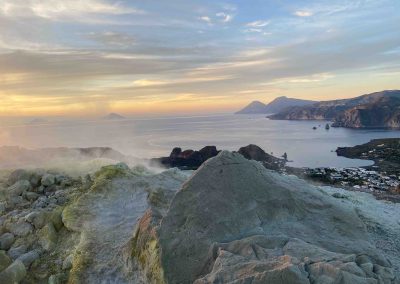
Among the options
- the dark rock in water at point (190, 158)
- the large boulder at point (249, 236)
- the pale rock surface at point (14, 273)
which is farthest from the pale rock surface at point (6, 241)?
the dark rock in water at point (190, 158)

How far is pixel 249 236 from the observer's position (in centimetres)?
1115

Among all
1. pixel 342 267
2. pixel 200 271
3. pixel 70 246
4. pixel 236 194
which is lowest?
pixel 70 246

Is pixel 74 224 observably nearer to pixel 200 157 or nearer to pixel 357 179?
pixel 357 179

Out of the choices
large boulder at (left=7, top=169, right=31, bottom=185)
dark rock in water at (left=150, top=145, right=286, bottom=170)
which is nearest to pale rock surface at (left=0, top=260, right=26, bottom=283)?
large boulder at (left=7, top=169, right=31, bottom=185)

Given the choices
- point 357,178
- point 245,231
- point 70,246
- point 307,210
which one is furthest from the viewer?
point 357,178

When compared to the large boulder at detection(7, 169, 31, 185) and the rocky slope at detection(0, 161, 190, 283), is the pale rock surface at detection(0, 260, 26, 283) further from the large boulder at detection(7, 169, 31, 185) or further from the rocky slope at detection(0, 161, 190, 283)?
the large boulder at detection(7, 169, 31, 185)

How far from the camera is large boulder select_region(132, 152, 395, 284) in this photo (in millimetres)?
9164

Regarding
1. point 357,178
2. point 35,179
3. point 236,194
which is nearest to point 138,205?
point 236,194

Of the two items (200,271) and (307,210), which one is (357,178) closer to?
(307,210)

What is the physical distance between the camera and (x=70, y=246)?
15250mm

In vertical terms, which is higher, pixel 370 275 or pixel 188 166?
pixel 370 275

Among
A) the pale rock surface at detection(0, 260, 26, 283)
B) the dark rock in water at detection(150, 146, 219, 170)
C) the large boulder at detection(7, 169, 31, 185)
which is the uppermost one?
the large boulder at detection(7, 169, 31, 185)

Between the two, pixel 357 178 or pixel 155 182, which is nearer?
pixel 155 182

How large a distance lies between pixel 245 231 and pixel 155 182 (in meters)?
8.71
